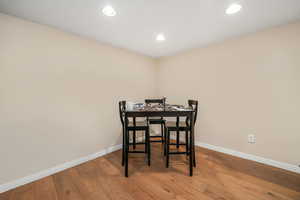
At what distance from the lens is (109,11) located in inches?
55.0

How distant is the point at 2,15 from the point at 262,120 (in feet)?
12.3

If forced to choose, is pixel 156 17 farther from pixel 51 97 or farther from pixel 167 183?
pixel 167 183

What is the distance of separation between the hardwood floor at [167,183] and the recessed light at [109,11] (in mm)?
2090

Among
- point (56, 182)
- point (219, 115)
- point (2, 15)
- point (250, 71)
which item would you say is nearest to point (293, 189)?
point (219, 115)

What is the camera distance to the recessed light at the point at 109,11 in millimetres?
1355

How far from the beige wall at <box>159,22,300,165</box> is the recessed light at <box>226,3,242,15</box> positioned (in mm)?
812

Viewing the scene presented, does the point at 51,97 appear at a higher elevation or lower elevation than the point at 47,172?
higher

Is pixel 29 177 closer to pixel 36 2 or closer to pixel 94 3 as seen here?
pixel 36 2

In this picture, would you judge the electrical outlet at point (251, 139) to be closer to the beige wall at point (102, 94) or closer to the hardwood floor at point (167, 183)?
the beige wall at point (102, 94)

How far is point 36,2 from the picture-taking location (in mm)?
1266

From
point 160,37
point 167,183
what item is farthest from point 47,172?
point 160,37

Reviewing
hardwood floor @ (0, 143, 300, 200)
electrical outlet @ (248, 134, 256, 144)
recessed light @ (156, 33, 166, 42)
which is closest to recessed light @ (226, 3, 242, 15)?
recessed light @ (156, 33, 166, 42)

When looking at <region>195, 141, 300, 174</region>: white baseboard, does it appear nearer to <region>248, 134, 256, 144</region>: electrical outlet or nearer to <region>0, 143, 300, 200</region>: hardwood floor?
<region>0, 143, 300, 200</region>: hardwood floor

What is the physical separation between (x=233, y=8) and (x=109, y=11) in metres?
1.44
